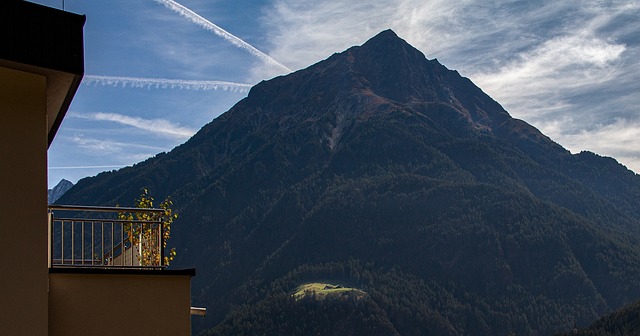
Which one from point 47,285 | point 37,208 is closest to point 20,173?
point 37,208

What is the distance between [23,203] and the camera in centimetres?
765

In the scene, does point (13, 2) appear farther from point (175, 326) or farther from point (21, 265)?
point (175, 326)

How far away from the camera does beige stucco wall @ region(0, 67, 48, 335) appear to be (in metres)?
7.53

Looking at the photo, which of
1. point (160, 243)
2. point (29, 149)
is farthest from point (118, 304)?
point (29, 149)

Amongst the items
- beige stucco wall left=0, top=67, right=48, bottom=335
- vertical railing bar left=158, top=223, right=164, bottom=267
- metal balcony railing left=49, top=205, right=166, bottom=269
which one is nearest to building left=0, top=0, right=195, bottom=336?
beige stucco wall left=0, top=67, right=48, bottom=335

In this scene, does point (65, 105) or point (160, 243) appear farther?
point (160, 243)

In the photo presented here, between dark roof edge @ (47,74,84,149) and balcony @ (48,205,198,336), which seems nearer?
dark roof edge @ (47,74,84,149)

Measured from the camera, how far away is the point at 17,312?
757 centimetres

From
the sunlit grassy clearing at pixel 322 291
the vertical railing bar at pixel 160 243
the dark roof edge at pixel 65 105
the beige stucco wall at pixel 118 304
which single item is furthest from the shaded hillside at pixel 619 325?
the dark roof edge at pixel 65 105

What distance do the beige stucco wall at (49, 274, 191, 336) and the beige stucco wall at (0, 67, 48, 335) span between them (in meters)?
0.52

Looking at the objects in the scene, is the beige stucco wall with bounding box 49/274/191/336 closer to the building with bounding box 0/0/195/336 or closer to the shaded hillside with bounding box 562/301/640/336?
the building with bounding box 0/0/195/336

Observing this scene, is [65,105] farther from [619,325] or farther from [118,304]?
[619,325]

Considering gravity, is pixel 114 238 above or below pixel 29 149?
below

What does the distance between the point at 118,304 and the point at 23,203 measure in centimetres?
158
